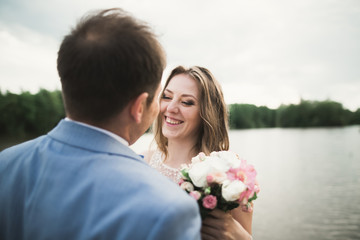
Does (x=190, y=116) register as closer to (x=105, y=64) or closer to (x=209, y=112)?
(x=209, y=112)

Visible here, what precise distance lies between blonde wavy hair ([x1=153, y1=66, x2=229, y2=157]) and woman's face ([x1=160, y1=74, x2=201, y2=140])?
0.09m

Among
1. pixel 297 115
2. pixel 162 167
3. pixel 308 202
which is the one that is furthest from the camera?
pixel 297 115

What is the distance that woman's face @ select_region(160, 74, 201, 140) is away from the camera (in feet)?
12.3

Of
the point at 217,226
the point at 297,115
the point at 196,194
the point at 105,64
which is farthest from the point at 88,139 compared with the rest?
the point at 297,115

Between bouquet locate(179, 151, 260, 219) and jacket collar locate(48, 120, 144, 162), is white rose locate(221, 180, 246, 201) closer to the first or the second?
bouquet locate(179, 151, 260, 219)

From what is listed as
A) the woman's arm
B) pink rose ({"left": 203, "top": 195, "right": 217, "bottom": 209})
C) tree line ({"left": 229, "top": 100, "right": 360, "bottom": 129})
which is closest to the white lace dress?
the woman's arm

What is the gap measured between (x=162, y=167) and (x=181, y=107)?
1054 millimetres

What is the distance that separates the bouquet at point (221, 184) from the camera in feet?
6.23

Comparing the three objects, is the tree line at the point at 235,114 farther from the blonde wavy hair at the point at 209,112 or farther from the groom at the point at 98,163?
the groom at the point at 98,163

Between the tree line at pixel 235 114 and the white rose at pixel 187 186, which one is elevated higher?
the white rose at pixel 187 186

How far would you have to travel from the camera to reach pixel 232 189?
1.85 meters

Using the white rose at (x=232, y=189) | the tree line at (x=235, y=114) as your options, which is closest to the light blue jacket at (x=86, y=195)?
the white rose at (x=232, y=189)

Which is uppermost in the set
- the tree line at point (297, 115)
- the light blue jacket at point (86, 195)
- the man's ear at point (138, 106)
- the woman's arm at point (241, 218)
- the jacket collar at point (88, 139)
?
the man's ear at point (138, 106)

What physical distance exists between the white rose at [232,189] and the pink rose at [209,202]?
0.09 meters
